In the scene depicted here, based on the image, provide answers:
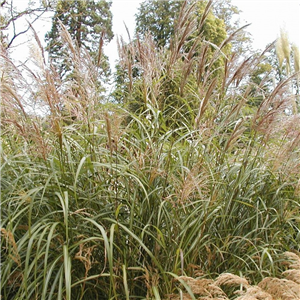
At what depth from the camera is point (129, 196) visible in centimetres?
166

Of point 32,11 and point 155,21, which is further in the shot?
point 155,21

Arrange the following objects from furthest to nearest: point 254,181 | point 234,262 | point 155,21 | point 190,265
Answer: point 155,21, point 254,181, point 234,262, point 190,265

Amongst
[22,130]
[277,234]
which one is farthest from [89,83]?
[277,234]

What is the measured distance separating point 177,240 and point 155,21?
1815 cm

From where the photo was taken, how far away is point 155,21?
18266mm

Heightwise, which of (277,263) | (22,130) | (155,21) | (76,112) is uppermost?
(155,21)

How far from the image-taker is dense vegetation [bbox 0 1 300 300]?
4.83ft

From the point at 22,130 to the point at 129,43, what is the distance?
1003mm

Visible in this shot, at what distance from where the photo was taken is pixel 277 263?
6.30 ft

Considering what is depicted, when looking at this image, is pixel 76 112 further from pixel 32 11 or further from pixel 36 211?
pixel 32 11

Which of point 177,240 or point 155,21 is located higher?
point 155,21

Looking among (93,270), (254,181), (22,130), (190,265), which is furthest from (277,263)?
(22,130)

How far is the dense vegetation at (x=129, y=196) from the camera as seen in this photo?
4.83 feet

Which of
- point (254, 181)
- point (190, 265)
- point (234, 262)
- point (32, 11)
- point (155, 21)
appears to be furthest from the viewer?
point (155, 21)
